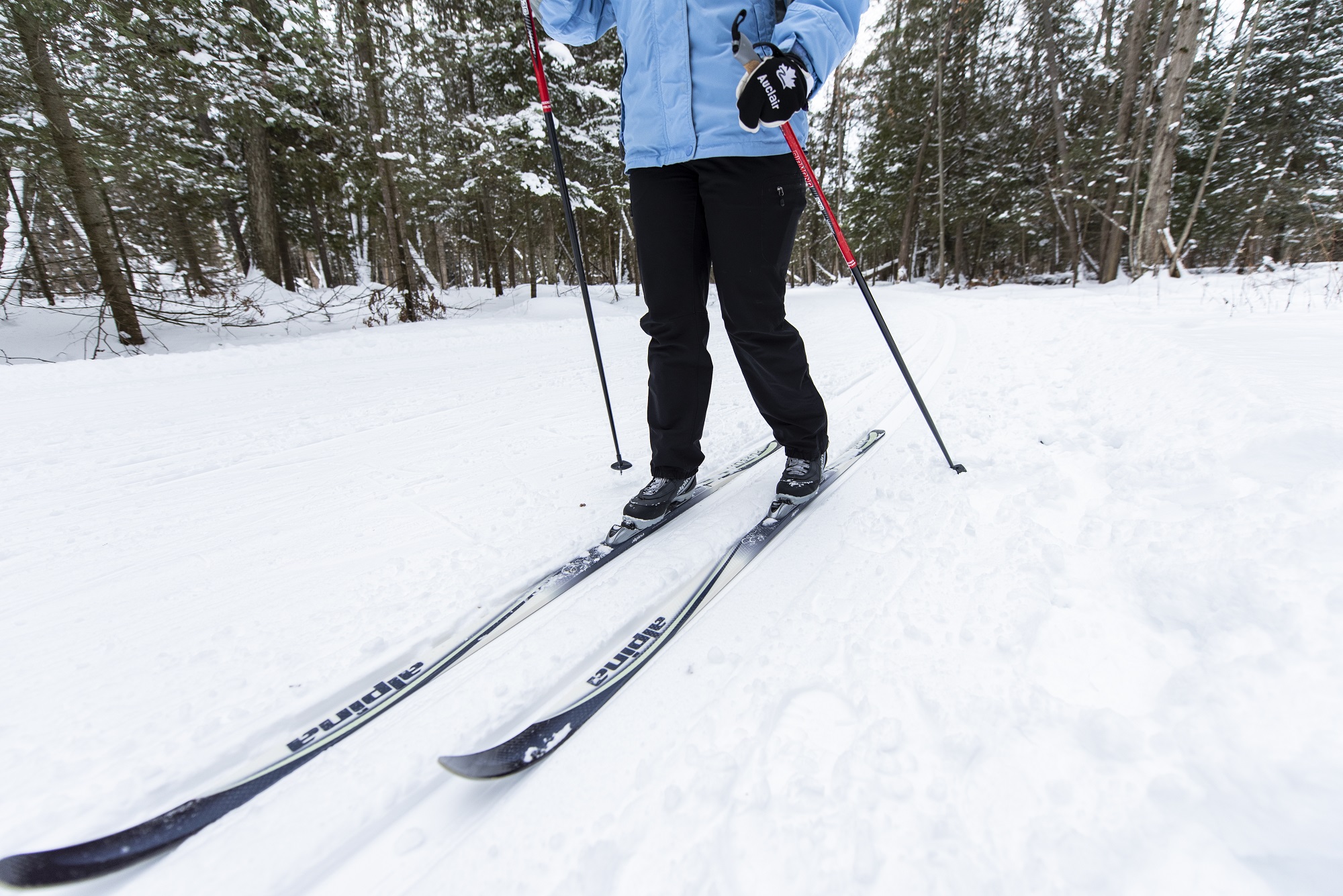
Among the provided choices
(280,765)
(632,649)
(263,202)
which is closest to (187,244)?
(263,202)

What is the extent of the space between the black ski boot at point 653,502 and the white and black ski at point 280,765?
16 centimetres

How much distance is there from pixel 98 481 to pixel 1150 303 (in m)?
8.55

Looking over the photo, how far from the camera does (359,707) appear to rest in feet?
3.71

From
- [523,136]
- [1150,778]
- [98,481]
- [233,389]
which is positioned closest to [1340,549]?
[1150,778]

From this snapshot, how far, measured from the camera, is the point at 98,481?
2318 millimetres

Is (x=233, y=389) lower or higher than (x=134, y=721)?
higher

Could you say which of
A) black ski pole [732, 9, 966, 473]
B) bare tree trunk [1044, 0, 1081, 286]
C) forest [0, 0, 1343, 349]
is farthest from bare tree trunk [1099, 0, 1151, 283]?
black ski pole [732, 9, 966, 473]

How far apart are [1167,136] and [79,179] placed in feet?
44.1

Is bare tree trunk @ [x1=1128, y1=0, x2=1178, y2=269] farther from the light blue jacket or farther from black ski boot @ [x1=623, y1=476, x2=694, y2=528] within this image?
black ski boot @ [x1=623, y1=476, x2=694, y2=528]

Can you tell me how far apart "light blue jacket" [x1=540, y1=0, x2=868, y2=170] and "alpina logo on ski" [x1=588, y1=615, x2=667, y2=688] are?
52.6 inches

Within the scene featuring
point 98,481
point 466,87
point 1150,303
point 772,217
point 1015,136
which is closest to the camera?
point 772,217

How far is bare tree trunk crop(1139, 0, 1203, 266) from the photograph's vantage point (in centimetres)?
705

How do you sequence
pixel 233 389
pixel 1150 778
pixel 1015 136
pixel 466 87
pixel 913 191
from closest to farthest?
pixel 1150 778 → pixel 233 389 → pixel 466 87 → pixel 1015 136 → pixel 913 191

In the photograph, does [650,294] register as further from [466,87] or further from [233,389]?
[466,87]
